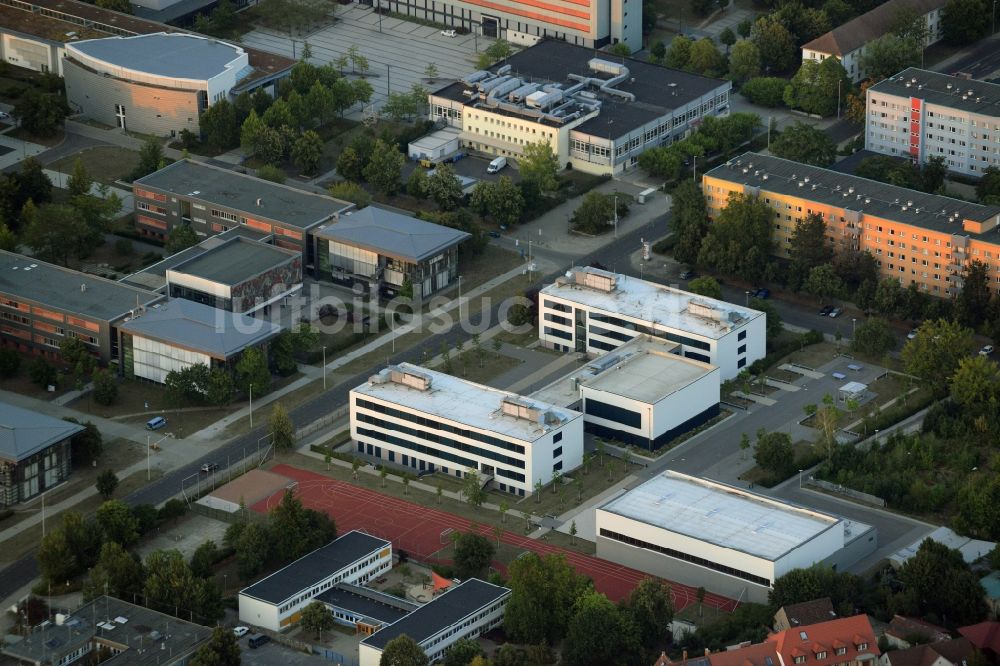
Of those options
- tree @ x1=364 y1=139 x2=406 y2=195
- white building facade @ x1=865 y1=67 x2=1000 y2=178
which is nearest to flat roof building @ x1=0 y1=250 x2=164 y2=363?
tree @ x1=364 y1=139 x2=406 y2=195

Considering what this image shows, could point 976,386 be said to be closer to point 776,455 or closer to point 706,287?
point 776,455

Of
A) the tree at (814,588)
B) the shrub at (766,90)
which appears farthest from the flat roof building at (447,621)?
the shrub at (766,90)

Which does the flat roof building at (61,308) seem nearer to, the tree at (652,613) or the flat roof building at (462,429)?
the flat roof building at (462,429)

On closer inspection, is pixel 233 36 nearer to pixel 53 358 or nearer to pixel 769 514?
pixel 53 358

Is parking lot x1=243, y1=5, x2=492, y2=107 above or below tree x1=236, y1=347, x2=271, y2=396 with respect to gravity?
above

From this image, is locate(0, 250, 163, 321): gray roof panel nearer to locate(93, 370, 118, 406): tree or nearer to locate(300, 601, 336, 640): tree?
locate(93, 370, 118, 406): tree

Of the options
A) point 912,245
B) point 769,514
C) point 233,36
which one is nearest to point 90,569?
point 769,514
